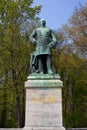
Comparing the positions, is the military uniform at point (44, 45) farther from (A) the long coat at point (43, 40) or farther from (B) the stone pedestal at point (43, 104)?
(B) the stone pedestal at point (43, 104)

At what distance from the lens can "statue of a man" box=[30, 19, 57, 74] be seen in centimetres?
1392

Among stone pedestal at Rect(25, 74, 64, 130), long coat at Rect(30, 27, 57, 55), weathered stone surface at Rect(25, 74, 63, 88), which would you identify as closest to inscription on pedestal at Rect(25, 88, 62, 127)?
stone pedestal at Rect(25, 74, 64, 130)

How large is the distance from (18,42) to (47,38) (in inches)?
407

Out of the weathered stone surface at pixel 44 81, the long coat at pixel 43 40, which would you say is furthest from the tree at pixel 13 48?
the weathered stone surface at pixel 44 81

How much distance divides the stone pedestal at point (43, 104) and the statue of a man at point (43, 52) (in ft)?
2.31

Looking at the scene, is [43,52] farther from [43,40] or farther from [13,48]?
[13,48]

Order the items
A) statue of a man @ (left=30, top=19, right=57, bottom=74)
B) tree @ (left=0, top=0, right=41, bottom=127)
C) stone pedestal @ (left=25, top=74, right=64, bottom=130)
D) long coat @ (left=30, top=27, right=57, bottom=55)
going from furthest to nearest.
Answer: tree @ (left=0, top=0, right=41, bottom=127)
long coat @ (left=30, top=27, right=57, bottom=55)
statue of a man @ (left=30, top=19, right=57, bottom=74)
stone pedestal @ (left=25, top=74, right=64, bottom=130)

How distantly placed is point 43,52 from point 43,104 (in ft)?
7.42

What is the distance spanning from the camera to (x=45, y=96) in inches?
519

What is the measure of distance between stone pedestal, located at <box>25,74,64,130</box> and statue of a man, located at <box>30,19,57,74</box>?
0.70 meters

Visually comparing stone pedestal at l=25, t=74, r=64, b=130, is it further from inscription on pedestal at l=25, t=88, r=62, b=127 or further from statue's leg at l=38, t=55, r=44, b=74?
statue's leg at l=38, t=55, r=44, b=74

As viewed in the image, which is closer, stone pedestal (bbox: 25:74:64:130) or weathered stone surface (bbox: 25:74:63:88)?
stone pedestal (bbox: 25:74:64:130)

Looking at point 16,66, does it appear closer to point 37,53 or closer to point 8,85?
point 8,85

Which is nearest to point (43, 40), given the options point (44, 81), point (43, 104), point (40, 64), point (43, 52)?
point (43, 52)
